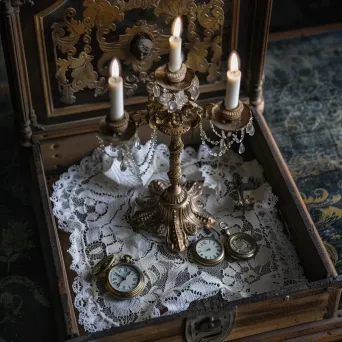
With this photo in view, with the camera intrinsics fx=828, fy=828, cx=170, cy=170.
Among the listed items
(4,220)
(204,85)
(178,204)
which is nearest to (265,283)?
(178,204)

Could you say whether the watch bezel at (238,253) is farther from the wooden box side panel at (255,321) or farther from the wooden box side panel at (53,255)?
the wooden box side panel at (53,255)

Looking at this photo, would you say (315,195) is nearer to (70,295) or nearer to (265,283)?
(265,283)

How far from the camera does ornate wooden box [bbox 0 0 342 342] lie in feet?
4.67

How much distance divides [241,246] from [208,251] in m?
0.06

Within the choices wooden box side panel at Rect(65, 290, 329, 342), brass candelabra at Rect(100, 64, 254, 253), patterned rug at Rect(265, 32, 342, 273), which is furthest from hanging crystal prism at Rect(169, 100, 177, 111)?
patterned rug at Rect(265, 32, 342, 273)

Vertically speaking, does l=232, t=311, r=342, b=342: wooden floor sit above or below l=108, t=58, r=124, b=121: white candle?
below

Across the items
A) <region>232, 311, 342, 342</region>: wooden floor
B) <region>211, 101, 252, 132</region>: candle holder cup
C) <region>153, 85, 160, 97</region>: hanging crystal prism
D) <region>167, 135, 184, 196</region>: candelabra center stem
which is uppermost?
<region>153, 85, 160, 97</region>: hanging crystal prism

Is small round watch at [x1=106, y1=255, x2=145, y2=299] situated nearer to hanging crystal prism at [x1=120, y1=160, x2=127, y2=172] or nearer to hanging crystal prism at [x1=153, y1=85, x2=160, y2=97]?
hanging crystal prism at [x1=120, y1=160, x2=127, y2=172]

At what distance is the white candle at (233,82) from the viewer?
1.32 meters

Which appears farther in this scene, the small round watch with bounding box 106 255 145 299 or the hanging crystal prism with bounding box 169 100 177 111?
the small round watch with bounding box 106 255 145 299

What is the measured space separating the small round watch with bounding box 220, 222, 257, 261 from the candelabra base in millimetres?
56

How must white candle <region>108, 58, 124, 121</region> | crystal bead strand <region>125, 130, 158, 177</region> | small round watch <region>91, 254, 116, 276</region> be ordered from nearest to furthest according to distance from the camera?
white candle <region>108, 58, 124, 121</region> → small round watch <region>91, 254, 116, 276</region> → crystal bead strand <region>125, 130, 158, 177</region>

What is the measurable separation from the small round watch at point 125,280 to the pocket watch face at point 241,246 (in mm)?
179

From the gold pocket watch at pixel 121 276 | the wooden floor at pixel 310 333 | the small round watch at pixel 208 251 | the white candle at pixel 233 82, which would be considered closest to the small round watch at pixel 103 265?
the gold pocket watch at pixel 121 276
